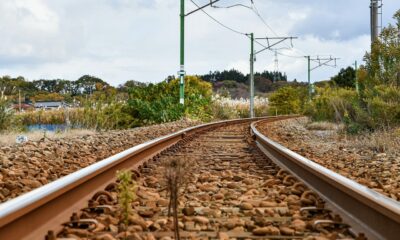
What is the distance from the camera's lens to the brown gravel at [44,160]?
5.29 m

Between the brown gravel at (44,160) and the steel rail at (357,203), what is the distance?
2526 millimetres

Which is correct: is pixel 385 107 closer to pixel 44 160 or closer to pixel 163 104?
pixel 44 160

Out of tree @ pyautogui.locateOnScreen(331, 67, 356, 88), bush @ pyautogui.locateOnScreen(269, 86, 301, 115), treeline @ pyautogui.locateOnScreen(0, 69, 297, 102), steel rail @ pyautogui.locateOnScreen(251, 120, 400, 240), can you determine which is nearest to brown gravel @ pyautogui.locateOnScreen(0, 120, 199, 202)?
steel rail @ pyautogui.locateOnScreen(251, 120, 400, 240)

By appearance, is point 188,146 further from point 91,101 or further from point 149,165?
point 91,101

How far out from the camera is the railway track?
3408mm

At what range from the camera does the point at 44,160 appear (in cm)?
750

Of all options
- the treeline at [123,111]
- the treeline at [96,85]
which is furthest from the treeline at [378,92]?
the treeline at [96,85]

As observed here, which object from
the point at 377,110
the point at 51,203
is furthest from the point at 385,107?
the point at 51,203

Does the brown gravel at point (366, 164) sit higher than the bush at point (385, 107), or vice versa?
the bush at point (385, 107)

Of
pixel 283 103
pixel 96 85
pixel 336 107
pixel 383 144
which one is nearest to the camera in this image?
pixel 383 144

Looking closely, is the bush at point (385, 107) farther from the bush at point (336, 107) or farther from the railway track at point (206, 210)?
the railway track at point (206, 210)

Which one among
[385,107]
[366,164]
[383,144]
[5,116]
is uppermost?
[385,107]

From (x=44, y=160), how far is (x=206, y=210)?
3.84m

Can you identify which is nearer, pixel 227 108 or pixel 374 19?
pixel 374 19
